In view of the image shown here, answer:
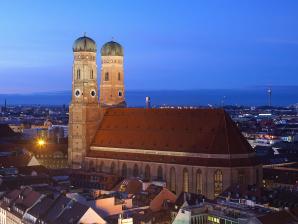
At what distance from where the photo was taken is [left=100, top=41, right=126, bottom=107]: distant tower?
10575cm

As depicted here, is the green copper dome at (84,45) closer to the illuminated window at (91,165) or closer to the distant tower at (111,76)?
the distant tower at (111,76)

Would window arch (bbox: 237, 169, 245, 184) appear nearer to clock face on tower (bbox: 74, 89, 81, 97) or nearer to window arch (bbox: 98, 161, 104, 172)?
window arch (bbox: 98, 161, 104, 172)

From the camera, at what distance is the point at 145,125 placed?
9438 centimetres

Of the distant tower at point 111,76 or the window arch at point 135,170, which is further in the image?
the distant tower at point 111,76

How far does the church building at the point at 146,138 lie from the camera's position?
83.9m

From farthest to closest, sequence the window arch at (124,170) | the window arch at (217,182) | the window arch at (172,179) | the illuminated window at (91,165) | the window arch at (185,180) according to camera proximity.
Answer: the illuminated window at (91,165) < the window arch at (124,170) < the window arch at (172,179) < the window arch at (185,180) < the window arch at (217,182)

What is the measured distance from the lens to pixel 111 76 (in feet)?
347

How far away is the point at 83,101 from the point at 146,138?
1376 cm

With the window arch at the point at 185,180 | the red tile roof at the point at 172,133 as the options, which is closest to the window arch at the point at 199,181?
the red tile roof at the point at 172,133

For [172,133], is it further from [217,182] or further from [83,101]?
[83,101]

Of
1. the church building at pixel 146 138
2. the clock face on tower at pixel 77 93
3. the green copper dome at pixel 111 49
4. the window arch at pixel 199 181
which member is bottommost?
the window arch at pixel 199 181

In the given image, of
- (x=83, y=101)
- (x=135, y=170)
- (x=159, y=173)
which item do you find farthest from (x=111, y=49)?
(x=159, y=173)

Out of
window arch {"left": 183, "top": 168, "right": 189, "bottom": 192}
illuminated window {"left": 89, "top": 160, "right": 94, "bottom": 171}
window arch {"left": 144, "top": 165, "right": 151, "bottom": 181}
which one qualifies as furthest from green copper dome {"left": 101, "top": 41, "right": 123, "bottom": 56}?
window arch {"left": 183, "top": 168, "right": 189, "bottom": 192}

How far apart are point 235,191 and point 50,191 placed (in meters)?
22.0
